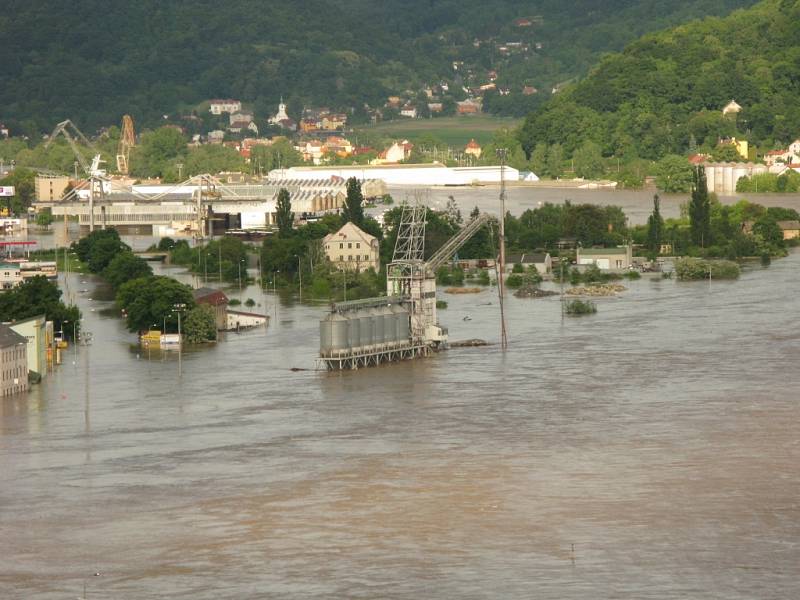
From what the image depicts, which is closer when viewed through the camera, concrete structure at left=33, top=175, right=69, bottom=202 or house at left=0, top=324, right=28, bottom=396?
house at left=0, top=324, right=28, bottom=396

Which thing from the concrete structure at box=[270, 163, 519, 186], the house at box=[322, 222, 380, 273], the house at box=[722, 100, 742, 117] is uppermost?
the house at box=[722, 100, 742, 117]

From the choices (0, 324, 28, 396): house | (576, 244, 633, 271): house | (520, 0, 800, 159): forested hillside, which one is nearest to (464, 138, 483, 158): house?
(520, 0, 800, 159): forested hillside

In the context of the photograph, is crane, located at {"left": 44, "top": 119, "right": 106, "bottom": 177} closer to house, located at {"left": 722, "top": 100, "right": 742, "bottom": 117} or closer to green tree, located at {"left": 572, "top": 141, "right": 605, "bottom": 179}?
green tree, located at {"left": 572, "top": 141, "right": 605, "bottom": 179}

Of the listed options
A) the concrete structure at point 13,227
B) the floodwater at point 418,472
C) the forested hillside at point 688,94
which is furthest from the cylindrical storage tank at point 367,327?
the forested hillside at point 688,94

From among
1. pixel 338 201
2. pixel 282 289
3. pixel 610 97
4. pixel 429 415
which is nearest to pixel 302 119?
pixel 610 97

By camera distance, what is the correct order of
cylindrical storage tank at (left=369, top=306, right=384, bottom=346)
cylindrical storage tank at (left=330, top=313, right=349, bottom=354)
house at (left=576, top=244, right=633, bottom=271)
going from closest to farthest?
cylindrical storage tank at (left=330, top=313, right=349, bottom=354), cylindrical storage tank at (left=369, top=306, right=384, bottom=346), house at (left=576, top=244, right=633, bottom=271)

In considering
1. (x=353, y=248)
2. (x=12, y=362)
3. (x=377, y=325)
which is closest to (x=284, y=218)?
(x=353, y=248)
